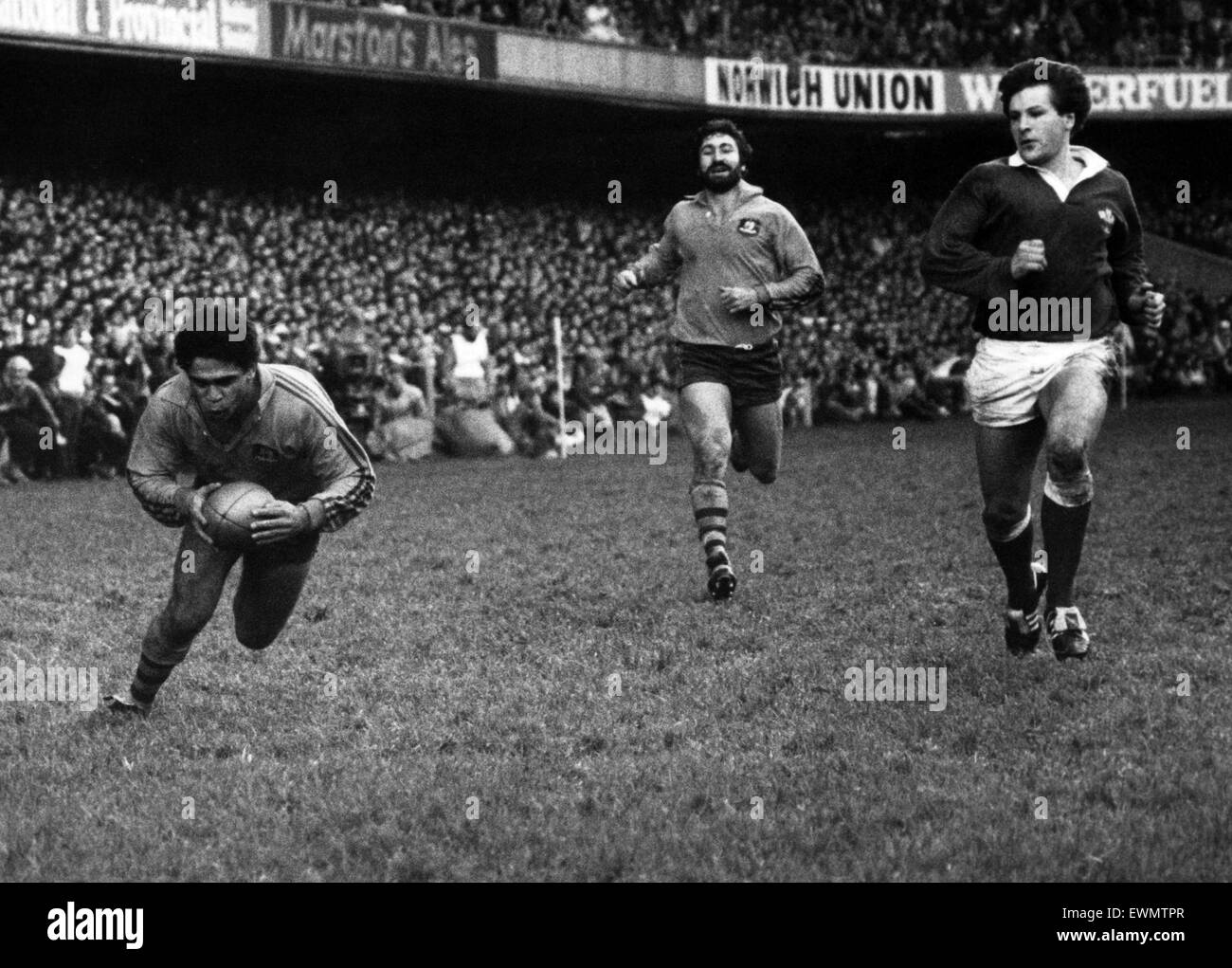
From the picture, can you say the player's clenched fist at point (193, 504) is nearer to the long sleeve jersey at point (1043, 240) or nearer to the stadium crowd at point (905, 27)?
the long sleeve jersey at point (1043, 240)

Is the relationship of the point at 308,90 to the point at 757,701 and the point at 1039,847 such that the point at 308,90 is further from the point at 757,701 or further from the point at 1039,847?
the point at 1039,847

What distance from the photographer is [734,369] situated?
9.38 metres

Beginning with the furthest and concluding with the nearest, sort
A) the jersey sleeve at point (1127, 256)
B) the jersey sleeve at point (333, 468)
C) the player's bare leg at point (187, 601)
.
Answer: the jersey sleeve at point (1127, 256), the player's bare leg at point (187, 601), the jersey sleeve at point (333, 468)

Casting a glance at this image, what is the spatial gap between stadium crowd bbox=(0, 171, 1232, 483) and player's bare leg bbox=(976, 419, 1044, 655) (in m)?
13.4

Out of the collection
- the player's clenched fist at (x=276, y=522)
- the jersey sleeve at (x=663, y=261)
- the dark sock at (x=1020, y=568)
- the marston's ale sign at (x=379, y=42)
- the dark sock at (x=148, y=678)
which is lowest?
the dark sock at (x=148, y=678)

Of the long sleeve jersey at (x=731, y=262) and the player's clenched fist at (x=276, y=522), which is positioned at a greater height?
the long sleeve jersey at (x=731, y=262)

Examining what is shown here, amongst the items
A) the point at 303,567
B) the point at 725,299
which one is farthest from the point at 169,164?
the point at 303,567

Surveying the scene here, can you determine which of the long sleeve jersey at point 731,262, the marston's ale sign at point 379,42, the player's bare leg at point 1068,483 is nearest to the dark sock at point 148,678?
the player's bare leg at point 1068,483

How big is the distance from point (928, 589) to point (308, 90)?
69.8 ft

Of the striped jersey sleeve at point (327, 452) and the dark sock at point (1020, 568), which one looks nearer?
the striped jersey sleeve at point (327, 452)

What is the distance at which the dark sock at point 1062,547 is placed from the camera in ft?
23.1

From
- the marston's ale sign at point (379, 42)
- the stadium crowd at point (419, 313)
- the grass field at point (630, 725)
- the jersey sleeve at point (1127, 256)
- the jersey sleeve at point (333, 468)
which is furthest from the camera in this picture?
the marston's ale sign at point (379, 42)

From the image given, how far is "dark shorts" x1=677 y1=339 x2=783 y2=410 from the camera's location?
9.38 metres

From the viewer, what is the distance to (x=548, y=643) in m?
7.86
